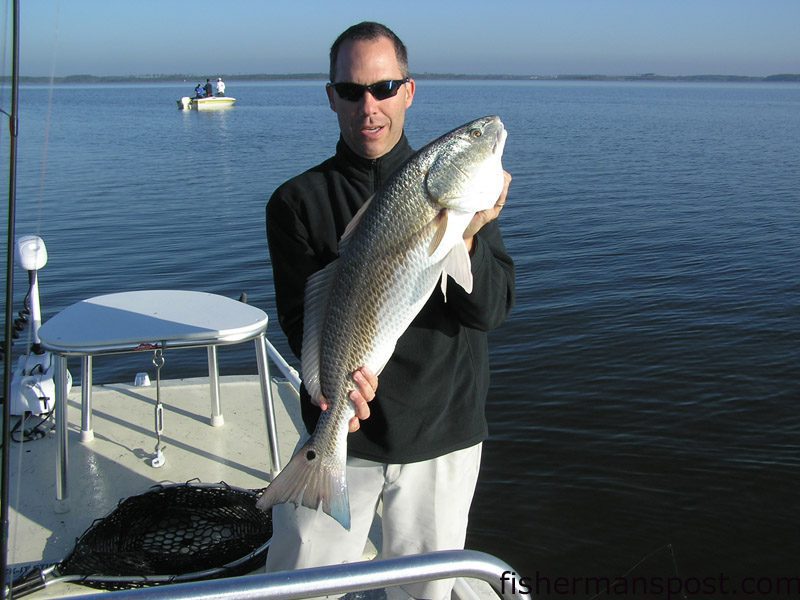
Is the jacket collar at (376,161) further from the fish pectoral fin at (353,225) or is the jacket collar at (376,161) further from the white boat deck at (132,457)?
the white boat deck at (132,457)

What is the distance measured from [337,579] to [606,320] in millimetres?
10518

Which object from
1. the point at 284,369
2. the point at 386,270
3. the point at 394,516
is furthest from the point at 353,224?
the point at 284,369

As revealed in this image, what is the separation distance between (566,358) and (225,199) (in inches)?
→ 554

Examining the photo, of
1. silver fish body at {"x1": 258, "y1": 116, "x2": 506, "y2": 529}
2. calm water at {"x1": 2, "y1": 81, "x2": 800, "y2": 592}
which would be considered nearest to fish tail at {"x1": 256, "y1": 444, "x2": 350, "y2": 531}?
silver fish body at {"x1": 258, "y1": 116, "x2": 506, "y2": 529}

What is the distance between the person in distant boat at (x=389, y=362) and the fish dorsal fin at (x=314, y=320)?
18 centimetres

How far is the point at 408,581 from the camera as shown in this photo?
6.04 feet

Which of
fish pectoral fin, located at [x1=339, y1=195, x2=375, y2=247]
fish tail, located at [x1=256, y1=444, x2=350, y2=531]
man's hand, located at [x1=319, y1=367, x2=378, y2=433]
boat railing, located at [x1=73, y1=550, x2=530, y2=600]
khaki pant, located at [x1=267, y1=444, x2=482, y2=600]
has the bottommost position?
khaki pant, located at [x1=267, y1=444, x2=482, y2=600]

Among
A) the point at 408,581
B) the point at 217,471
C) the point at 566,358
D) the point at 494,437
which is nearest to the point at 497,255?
the point at 408,581

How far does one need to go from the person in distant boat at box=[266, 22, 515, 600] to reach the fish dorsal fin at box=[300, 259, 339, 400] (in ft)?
0.59

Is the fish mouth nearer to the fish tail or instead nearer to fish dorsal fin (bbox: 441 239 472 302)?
fish dorsal fin (bbox: 441 239 472 302)

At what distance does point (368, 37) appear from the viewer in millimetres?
2910

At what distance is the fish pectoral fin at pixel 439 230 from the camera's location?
2.69 meters

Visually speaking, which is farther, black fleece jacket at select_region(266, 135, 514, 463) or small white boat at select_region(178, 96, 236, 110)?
small white boat at select_region(178, 96, 236, 110)

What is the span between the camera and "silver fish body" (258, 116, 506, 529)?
269 cm
